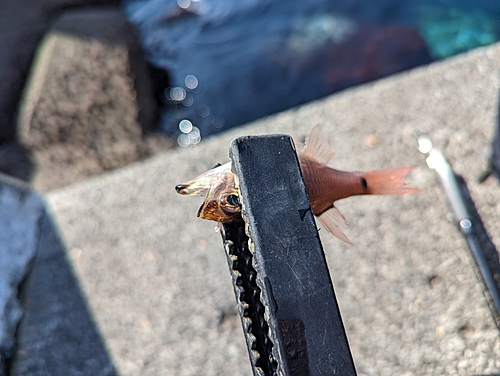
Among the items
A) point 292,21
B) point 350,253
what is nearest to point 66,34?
point 292,21

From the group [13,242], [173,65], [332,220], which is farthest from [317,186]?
[173,65]

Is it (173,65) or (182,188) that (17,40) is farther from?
(182,188)

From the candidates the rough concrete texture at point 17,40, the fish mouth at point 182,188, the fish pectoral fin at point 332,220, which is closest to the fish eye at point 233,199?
the fish mouth at point 182,188

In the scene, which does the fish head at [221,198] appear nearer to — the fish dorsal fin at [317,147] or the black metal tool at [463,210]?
the fish dorsal fin at [317,147]

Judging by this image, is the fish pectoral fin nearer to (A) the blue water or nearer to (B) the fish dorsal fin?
(B) the fish dorsal fin

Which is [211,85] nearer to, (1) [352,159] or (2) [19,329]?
(1) [352,159]

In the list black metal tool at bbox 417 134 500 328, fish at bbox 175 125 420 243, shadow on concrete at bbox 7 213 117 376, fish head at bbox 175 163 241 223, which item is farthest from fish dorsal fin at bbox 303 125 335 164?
shadow on concrete at bbox 7 213 117 376
